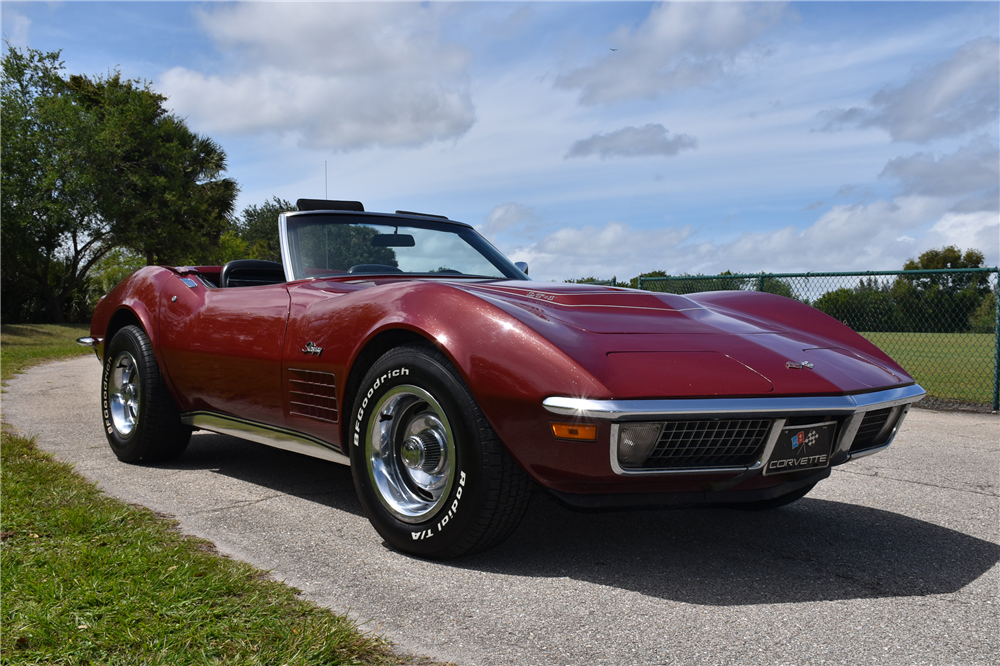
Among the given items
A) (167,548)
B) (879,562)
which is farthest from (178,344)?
(879,562)

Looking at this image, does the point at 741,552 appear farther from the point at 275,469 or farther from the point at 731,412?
the point at 275,469

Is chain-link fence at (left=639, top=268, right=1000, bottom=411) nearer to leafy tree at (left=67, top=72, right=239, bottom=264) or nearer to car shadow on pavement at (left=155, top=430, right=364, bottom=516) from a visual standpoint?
car shadow on pavement at (left=155, top=430, right=364, bottom=516)

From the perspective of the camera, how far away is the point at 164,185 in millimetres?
28625

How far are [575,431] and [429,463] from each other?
68 cm

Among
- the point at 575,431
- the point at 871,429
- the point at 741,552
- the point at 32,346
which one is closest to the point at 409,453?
the point at 575,431

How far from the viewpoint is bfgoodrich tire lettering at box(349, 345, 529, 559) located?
8.67ft

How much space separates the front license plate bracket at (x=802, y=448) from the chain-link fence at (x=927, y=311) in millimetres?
5526

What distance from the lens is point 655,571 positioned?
2.78 m

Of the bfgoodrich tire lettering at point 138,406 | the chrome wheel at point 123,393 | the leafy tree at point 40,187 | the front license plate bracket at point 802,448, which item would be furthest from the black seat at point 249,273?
the leafy tree at point 40,187

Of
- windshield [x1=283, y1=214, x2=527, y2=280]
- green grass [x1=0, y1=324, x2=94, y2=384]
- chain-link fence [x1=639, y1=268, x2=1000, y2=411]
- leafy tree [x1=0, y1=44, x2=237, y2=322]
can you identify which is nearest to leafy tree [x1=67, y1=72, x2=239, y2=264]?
leafy tree [x1=0, y1=44, x2=237, y2=322]

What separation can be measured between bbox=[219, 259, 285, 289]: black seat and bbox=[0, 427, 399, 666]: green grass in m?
1.59

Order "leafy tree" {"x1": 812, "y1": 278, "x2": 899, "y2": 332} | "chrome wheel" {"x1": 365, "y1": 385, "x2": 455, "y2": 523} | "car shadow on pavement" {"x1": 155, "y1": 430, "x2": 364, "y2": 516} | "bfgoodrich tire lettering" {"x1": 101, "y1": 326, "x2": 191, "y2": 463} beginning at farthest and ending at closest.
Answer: "leafy tree" {"x1": 812, "y1": 278, "x2": 899, "y2": 332} < "bfgoodrich tire lettering" {"x1": 101, "y1": 326, "x2": 191, "y2": 463} < "car shadow on pavement" {"x1": 155, "y1": 430, "x2": 364, "y2": 516} < "chrome wheel" {"x1": 365, "y1": 385, "x2": 455, "y2": 523}

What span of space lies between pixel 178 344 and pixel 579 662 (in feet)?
9.71

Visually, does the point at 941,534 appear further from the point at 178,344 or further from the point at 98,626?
the point at 178,344
